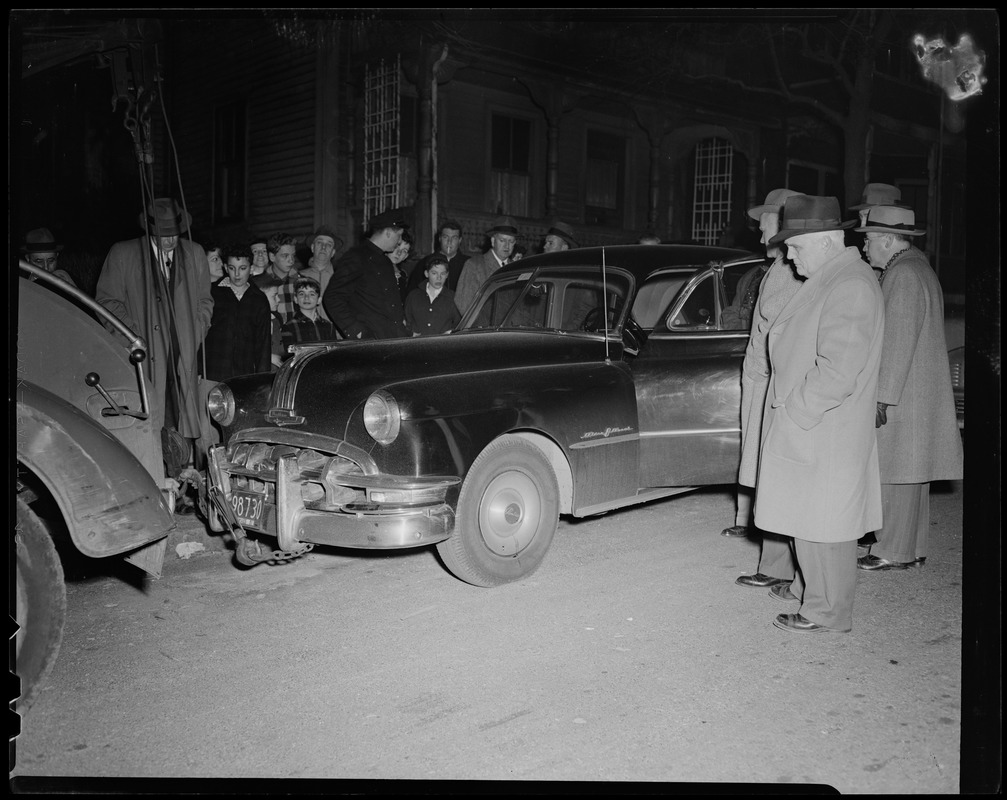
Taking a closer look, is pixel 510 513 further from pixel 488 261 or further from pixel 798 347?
pixel 488 261

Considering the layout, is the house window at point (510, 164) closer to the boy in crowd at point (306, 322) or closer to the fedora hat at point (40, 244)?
the boy in crowd at point (306, 322)

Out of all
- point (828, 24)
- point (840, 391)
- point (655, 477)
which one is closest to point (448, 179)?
point (828, 24)

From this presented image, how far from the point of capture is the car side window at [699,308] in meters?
5.75

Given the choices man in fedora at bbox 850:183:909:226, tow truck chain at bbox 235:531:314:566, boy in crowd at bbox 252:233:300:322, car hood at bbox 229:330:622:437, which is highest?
man in fedora at bbox 850:183:909:226

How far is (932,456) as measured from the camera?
5039mm

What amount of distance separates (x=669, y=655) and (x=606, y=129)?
52.7 feet

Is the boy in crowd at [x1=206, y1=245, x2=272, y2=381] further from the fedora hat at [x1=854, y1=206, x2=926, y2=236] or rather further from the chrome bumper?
the fedora hat at [x1=854, y1=206, x2=926, y2=236]

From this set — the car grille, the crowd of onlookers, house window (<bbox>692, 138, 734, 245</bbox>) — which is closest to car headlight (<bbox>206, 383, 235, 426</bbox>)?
the crowd of onlookers

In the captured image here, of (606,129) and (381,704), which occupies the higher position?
(606,129)

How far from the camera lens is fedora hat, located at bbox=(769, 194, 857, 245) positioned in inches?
159

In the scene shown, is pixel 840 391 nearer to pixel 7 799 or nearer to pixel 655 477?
pixel 655 477

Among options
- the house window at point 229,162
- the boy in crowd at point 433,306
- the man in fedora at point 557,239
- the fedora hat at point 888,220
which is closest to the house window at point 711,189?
the house window at point 229,162

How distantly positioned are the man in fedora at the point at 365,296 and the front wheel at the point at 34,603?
13.8ft

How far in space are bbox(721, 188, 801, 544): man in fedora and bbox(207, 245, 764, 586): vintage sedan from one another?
0.20 meters
